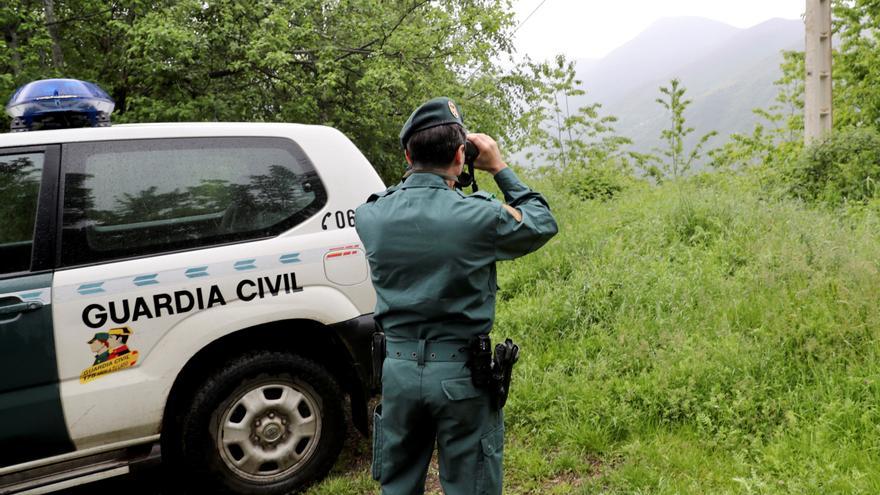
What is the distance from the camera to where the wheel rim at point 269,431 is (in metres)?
3.01

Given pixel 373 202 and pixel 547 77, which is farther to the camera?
pixel 547 77

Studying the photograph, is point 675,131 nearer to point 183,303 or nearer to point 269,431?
point 269,431

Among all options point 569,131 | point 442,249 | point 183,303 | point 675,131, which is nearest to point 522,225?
point 442,249

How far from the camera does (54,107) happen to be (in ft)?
10.2

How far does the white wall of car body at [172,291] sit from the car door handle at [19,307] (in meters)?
0.07

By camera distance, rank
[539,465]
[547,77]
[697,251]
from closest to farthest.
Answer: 1. [539,465]
2. [697,251]
3. [547,77]

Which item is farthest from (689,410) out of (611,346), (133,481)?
(133,481)

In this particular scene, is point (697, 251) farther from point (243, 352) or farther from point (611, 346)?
point (243, 352)

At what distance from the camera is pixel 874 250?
4.40m

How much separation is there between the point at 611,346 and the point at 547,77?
27.0 feet

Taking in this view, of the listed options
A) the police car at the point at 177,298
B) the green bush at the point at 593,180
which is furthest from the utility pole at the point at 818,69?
the police car at the point at 177,298

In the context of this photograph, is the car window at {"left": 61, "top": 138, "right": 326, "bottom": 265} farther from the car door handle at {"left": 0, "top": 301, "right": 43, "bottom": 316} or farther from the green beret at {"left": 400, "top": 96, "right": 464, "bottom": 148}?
the green beret at {"left": 400, "top": 96, "right": 464, "bottom": 148}

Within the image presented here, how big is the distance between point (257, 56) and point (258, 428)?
6.21 m

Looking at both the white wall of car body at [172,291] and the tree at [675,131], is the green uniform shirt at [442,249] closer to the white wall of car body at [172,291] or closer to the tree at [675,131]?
the white wall of car body at [172,291]
